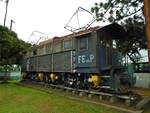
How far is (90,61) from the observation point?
7715 millimetres

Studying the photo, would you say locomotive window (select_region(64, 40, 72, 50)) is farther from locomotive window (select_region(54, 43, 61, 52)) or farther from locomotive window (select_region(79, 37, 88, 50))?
locomotive window (select_region(79, 37, 88, 50))

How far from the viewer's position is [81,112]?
530cm

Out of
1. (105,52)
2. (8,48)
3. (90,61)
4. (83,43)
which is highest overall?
(8,48)

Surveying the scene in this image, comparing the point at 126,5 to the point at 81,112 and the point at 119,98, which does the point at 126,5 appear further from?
the point at 81,112

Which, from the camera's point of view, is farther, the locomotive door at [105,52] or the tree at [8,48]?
the tree at [8,48]

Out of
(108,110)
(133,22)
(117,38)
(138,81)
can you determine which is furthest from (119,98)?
(138,81)

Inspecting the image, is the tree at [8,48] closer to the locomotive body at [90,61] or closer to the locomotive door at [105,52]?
the locomotive body at [90,61]

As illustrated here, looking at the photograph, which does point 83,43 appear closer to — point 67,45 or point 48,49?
point 67,45

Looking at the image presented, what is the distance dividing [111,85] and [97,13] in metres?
5.06

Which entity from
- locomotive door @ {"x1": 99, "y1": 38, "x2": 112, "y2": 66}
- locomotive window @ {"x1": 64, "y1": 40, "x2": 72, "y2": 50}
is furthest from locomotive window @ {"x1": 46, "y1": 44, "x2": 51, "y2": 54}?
locomotive door @ {"x1": 99, "y1": 38, "x2": 112, "y2": 66}

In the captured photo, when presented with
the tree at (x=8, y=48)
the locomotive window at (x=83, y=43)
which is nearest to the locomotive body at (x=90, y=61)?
the locomotive window at (x=83, y=43)

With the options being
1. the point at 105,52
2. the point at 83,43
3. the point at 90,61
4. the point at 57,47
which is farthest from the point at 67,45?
the point at 105,52

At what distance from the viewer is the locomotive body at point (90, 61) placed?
730 centimetres

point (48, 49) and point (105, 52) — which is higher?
point (48, 49)
